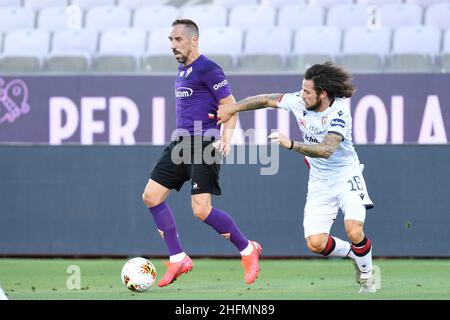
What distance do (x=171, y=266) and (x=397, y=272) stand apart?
298 centimetres

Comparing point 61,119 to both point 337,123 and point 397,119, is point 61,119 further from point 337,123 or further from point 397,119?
point 337,123

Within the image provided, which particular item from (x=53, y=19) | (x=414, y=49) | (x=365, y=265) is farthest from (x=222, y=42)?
(x=365, y=265)

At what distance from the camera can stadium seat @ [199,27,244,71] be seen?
53.0ft

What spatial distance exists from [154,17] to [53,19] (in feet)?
5.56

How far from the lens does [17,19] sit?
59.4 feet

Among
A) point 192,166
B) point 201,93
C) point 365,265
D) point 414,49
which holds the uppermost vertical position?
point 414,49

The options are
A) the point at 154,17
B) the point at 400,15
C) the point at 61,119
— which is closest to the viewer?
the point at 61,119

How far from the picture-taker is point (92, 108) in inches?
599

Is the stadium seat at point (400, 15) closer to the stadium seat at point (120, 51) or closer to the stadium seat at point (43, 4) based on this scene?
the stadium seat at point (120, 51)

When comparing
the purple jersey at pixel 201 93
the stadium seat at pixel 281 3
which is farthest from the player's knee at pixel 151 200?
the stadium seat at pixel 281 3

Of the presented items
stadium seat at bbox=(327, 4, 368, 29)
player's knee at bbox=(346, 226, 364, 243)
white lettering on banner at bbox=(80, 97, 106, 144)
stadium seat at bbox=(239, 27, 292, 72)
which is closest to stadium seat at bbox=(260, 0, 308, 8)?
stadium seat at bbox=(327, 4, 368, 29)

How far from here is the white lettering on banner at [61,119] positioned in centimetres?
1525
